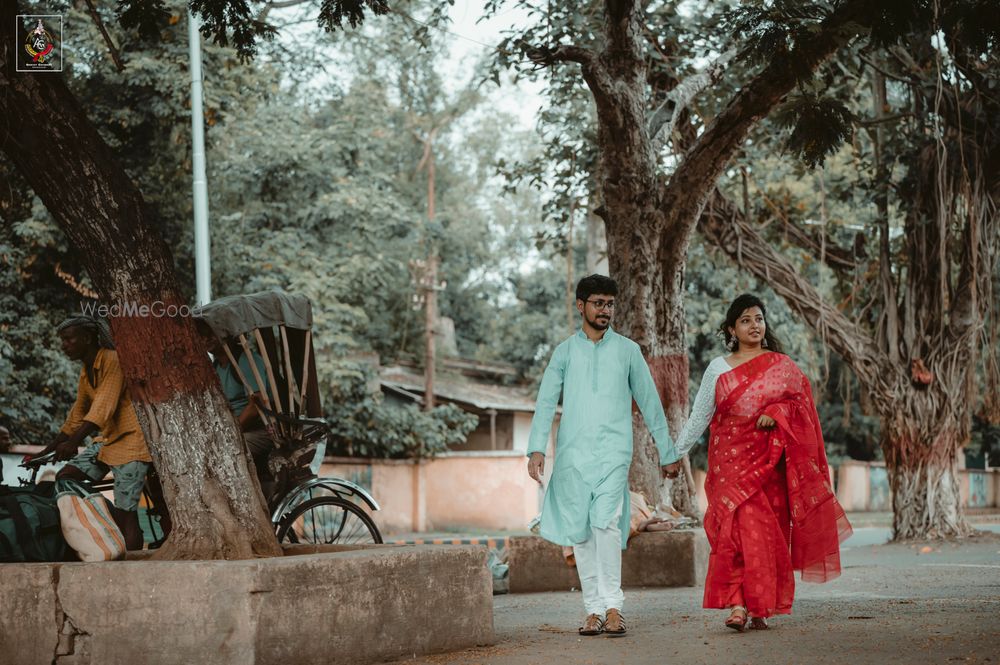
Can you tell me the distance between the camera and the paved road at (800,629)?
4.70 m

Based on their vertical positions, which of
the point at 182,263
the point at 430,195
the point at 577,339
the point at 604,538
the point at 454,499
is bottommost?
the point at 454,499

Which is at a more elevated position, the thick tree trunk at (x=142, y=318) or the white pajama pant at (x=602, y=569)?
the thick tree trunk at (x=142, y=318)

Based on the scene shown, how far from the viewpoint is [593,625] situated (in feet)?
18.5

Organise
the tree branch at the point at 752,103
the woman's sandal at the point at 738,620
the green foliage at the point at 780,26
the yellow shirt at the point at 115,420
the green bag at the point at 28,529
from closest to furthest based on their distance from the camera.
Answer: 1. the green bag at the point at 28,529
2. the woman's sandal at the point at 738,620
3. the yellow shirt at the point at 115,420
4. the tree branch at the point at 752,103
5. the green foliage at the point at 780,26

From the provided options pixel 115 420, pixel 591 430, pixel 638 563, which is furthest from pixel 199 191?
pixel 591 430

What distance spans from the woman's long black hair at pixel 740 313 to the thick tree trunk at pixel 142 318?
261cm

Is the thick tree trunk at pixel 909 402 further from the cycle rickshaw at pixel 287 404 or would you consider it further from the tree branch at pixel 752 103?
the cycle rickshaw at pixel 287 404

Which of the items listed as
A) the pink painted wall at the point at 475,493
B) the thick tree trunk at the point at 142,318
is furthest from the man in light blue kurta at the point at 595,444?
the pink painted wall at the point at 475,493

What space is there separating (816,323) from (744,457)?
8.07 meters

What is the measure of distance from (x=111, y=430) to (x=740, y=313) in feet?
11.9

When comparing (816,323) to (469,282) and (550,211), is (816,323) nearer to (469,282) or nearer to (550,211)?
(550,211)

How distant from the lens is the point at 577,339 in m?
6.06

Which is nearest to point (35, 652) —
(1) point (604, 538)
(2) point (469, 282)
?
(1) point (604, 538)

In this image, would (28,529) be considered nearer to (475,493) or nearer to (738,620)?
(738,620)
